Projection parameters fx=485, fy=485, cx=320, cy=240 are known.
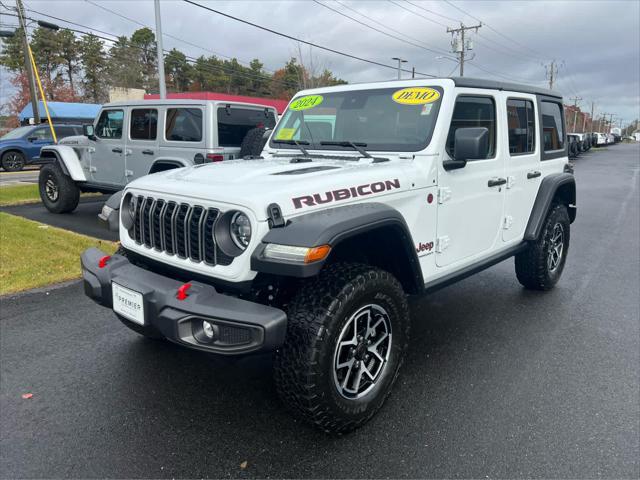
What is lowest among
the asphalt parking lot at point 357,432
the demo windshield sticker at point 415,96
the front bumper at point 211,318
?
the asphalt parking lot at point 357,432

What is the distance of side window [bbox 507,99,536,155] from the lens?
4.09 metres

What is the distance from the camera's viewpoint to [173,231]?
8.83 feet

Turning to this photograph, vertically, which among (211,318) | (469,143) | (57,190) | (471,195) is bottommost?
(211,318)

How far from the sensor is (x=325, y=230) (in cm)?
230

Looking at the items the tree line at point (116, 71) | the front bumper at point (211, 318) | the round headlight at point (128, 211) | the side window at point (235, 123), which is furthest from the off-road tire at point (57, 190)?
the tree line at point (116, 71)

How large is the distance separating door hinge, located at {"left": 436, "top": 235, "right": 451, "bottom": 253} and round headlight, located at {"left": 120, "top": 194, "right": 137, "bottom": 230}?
1.98 metres

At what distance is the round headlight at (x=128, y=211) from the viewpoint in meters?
3.05

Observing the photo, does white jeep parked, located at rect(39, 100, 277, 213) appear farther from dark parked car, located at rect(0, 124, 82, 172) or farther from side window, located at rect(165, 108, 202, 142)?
dark parked car, located at rect(0, 124, 82, 172)

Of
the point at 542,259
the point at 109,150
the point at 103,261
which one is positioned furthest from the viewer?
the point at 109,150

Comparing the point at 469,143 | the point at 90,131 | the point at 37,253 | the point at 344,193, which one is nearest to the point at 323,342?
the point at 344,193

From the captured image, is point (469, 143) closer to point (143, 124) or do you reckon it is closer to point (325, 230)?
point (325, 230)

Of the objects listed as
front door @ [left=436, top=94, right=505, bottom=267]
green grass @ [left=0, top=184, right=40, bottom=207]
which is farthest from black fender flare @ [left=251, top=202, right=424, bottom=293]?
green grass @ [left=0, top=184, right=40, bottom=207]

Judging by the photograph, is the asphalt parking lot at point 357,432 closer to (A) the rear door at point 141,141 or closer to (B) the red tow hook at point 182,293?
(B) the red tow hook at point 182,293

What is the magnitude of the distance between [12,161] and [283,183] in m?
19.2
